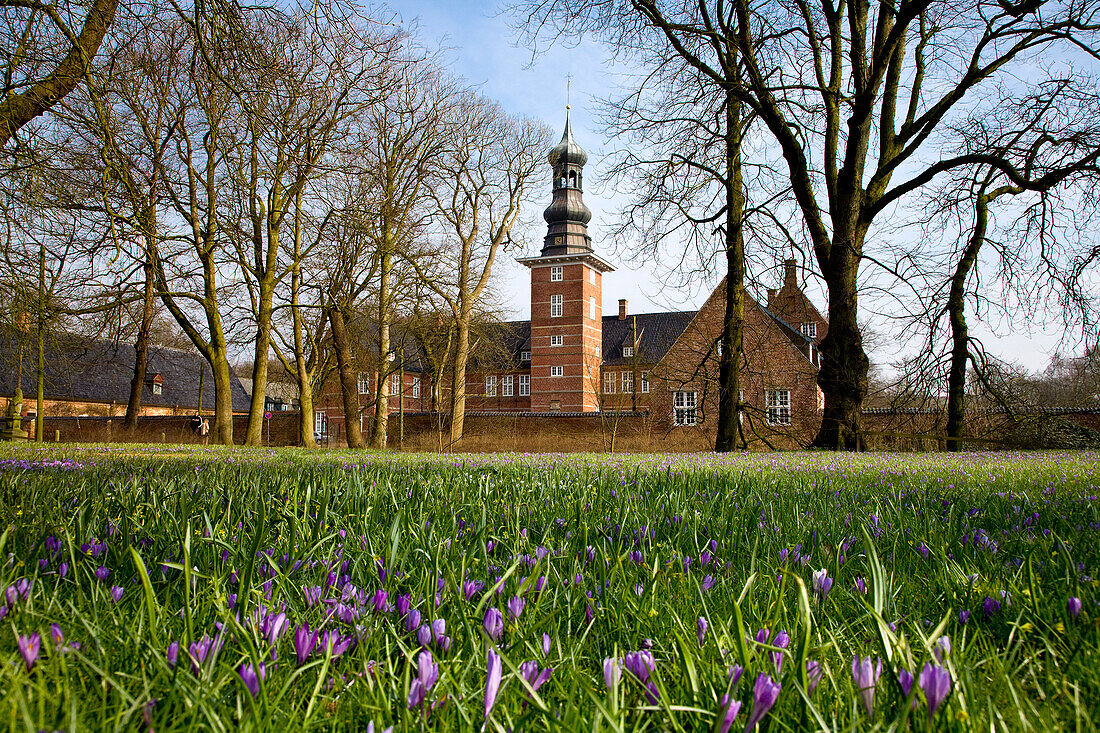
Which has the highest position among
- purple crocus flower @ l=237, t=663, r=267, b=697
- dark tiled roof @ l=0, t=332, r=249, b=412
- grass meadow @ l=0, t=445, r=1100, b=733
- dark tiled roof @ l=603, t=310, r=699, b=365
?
dark tiled roof @ l=603, t=310, r=699, b=365

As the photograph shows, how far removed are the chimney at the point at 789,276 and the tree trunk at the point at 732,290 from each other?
880 millimetres

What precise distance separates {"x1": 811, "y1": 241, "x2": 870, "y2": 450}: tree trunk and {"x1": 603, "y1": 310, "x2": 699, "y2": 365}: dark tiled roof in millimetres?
42719

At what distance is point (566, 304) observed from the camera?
2340 inches

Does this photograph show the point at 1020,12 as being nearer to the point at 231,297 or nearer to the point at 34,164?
the point at 34,164

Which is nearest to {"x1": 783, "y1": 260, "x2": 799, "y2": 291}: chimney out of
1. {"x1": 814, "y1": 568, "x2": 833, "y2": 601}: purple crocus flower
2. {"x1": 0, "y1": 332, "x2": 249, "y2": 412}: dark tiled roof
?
{"x1": 814, "y1": 568, "x2": 833, "y2": 601}: purple crocus flower

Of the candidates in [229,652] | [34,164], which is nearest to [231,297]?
[34,164]

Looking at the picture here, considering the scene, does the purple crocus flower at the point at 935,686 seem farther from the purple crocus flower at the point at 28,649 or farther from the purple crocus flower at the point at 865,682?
the purple crocus flower at the point at 28,649

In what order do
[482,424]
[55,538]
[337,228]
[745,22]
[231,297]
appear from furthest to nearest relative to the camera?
[482,424] → [231,297] → [337,228] → [745,22] → [55,538]

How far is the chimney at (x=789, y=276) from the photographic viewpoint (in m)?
15.1

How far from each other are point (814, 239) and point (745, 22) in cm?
486

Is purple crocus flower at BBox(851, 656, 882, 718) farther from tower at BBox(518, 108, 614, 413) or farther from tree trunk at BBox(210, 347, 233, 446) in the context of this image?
tower at BBox(518, 108, 614, 413)

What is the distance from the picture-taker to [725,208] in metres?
15.8

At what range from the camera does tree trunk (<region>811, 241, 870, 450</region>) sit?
14.5m

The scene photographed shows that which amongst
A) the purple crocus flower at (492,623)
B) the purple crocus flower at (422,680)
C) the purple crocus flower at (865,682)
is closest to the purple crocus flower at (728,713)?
the purple crocus flower at (865,682)
